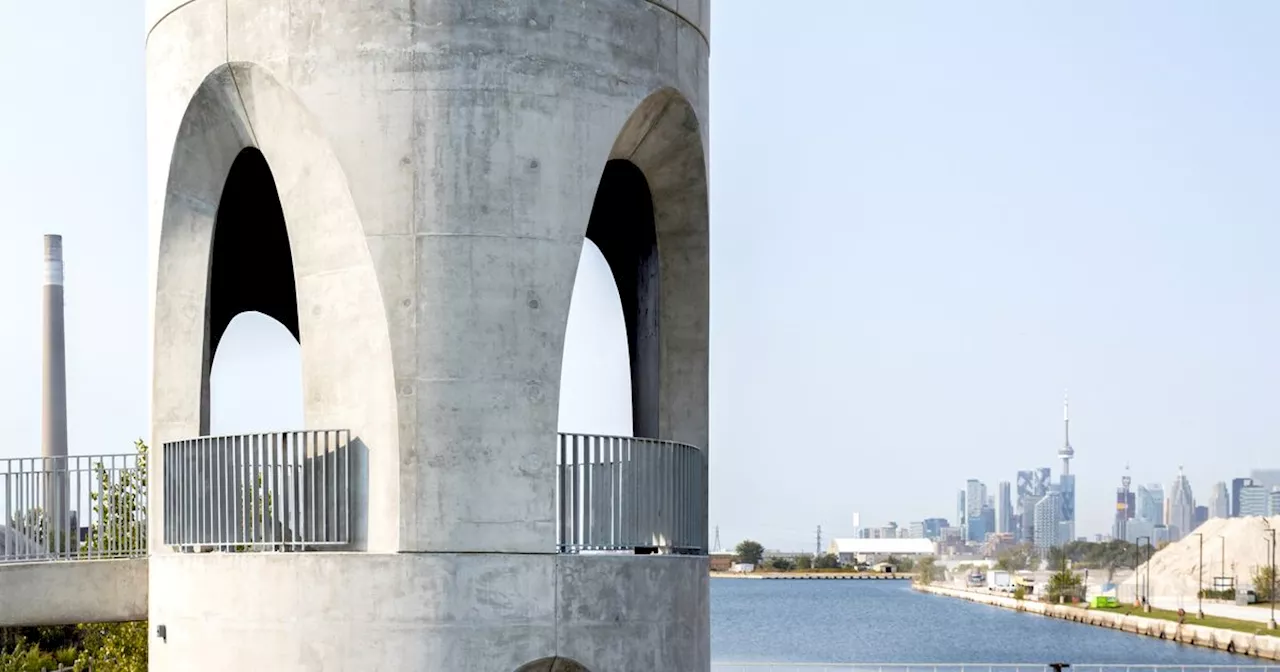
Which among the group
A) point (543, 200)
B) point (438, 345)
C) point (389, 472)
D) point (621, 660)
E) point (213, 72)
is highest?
point (213, 72)

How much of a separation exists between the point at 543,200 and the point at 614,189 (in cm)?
512

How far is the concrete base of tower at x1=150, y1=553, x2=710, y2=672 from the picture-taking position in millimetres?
13953

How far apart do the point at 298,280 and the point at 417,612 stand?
3.20 meters

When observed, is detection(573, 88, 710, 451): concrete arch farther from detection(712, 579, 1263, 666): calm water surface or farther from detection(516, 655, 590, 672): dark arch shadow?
detection(712, 579, 1263, 666): calm water surface

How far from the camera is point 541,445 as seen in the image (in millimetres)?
14445

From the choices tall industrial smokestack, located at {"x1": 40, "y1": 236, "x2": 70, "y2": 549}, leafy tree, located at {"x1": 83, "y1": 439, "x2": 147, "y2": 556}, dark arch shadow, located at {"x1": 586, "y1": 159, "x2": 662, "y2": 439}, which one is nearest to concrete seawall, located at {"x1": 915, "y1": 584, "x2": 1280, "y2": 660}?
tall industrial smokestack, located at {"x1": 40, "y1": 236, "x2": 70, "y2": 549}

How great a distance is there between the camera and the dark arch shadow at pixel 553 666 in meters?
14.2

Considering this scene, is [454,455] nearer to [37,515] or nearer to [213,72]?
[213,72]

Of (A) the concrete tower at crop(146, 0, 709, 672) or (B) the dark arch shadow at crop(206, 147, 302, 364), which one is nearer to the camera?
(A) the concrete tower at crop(146, 0, 709, 672)

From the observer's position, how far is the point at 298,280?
1495 centimetres

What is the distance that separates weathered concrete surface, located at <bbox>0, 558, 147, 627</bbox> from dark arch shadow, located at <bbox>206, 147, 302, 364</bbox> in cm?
400

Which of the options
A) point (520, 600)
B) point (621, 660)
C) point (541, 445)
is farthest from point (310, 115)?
point (621, 660)

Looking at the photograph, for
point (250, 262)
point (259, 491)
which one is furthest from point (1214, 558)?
point (259, 491)

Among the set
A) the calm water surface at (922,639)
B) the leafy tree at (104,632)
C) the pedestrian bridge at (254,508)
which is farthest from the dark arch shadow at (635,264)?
the calm water surface at (922,639)
